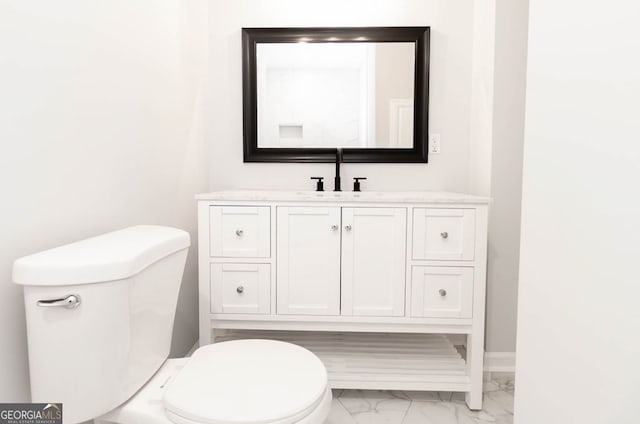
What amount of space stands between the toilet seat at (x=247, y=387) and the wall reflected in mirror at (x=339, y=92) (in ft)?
4.17

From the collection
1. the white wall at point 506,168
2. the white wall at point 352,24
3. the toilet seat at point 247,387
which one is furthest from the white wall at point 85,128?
the white wall at point 506,168

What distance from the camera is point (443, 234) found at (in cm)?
166

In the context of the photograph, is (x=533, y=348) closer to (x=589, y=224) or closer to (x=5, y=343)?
(x=589, y=224)

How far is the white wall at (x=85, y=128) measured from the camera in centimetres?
92

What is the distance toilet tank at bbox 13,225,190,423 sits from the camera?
0.85 meters

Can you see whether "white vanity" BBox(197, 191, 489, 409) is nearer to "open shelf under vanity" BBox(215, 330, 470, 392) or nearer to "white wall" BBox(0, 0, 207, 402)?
"open shelf under vanity" BBox(215, 330, 470, 392)

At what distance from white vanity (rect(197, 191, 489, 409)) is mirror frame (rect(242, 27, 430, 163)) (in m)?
0.50

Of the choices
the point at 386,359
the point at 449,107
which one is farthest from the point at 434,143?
the point at 386,359

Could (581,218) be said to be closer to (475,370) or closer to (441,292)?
(441,292)

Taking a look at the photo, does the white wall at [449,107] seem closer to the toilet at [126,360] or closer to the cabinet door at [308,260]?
the cabinet door at [308,260]

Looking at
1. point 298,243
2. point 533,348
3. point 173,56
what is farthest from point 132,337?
point 173,56

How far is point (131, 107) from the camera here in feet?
4.71

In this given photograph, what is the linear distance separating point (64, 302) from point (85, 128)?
57 cm

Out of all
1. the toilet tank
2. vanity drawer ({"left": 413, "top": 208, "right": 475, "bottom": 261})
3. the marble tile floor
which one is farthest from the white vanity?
the toilet tank
